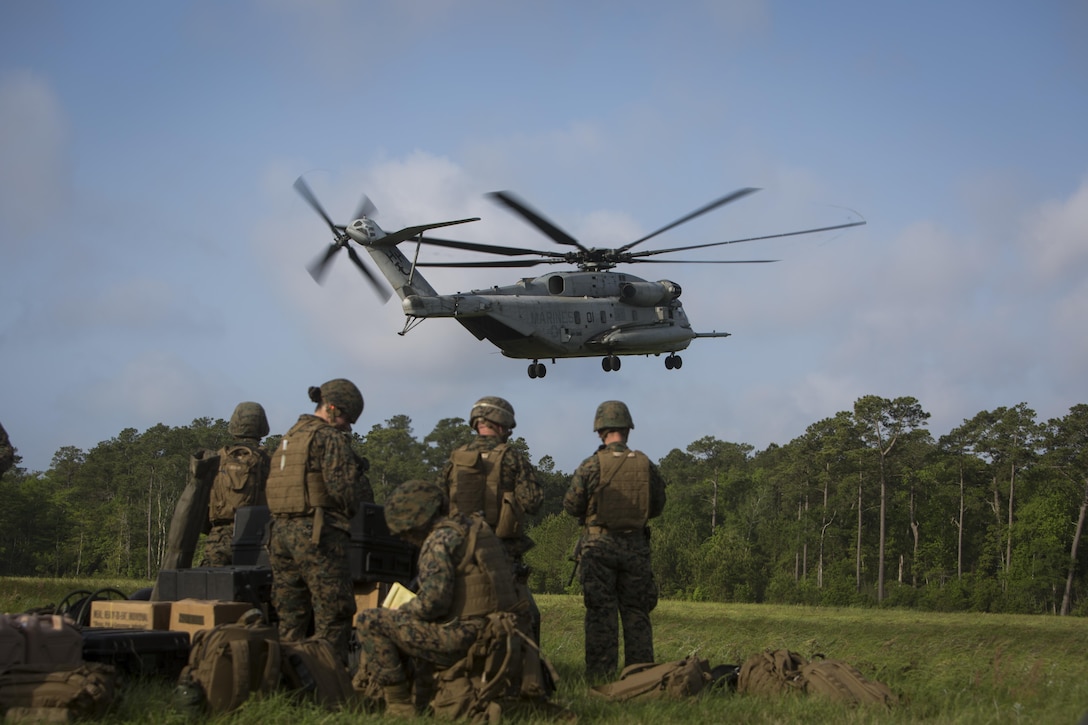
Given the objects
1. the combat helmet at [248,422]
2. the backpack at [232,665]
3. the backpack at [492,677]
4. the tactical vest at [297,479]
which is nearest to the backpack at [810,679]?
the backpack at [492,677]

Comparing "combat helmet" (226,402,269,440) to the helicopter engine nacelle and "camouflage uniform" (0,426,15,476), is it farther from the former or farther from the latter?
the helicopter engine nacelle

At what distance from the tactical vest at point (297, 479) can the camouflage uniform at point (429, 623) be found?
1234 mm

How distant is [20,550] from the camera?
192 ft

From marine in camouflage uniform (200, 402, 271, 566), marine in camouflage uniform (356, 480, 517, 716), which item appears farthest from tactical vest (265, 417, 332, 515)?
marine in camouflage uniform (200, 402, 271, 566)

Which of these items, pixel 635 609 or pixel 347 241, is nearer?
pixel 635 609

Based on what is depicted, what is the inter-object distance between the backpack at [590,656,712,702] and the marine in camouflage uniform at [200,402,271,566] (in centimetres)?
354

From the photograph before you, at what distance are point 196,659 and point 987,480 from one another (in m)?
62.2

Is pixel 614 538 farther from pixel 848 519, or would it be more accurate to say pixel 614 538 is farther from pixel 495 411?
pixel 848 519

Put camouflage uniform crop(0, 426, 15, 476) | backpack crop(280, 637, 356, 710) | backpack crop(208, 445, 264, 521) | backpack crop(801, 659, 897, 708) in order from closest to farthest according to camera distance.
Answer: backpack crop(280, 637, 356, 710) < backpack crop(801, 659, 897, 708) < camouflage uniform crop(0, 426, 15, 476) < backpack crop(208, 445, 264, 521)

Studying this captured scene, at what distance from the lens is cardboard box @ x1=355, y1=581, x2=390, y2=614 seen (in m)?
7.63

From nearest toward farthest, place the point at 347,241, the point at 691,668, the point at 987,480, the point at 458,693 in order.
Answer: the point at 458,693 → the point at 691,668 → the point at 347,241 → the point at 987,480

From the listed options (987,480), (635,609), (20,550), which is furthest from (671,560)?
(635,609)

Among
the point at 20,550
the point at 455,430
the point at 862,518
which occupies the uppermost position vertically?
the point at 455,430

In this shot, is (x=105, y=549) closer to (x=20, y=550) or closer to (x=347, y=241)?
(x=20, y=550)
